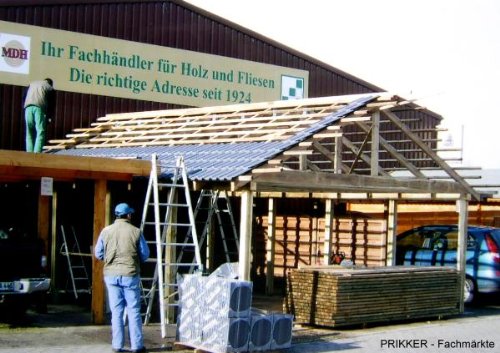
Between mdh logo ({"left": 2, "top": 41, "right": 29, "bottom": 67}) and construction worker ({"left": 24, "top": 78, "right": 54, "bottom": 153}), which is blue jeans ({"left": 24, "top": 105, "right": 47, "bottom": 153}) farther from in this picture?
mdh logo ({"left": 2, "top": 41, "right": 29, "bottom": 67})

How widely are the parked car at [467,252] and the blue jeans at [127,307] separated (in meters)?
8.63

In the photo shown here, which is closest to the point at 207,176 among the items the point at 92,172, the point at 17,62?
the point at 92,172

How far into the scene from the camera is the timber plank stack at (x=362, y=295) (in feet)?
44.3

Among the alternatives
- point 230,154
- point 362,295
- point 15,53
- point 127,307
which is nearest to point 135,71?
point 15,53

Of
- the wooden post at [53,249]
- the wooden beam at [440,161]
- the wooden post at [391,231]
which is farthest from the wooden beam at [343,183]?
the wooden post at [53,249]

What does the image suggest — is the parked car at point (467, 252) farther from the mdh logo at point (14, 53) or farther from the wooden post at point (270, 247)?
the mdh logo at point (14, 53)

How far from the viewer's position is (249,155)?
13.4 metres

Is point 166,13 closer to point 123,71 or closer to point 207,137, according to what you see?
point 123,71

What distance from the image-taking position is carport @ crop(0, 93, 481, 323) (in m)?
12.8

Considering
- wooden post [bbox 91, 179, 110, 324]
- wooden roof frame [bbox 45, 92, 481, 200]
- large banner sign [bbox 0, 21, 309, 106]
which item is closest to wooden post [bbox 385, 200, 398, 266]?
wooden roof frame [bbox 45, 92, 481, 200]

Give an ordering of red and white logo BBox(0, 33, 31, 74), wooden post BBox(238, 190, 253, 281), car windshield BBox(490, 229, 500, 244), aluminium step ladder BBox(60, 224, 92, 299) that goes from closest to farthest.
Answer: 1. wooden post BBox(238, 190, 253, 281)
2. aluminium step ladder BBox(60, 224, 92, 299)
3. car windshield BBox(490, 229, 500, 244)
4. red and white logo BBox(0, 33, 31, 74)

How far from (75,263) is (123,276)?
23.4ft

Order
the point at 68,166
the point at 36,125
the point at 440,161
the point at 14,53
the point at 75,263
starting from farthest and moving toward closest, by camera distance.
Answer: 1. the point at 14,53
2. the point at 75,263
3. the point at 36,125
4. the point at 440,161
5. the point at 68,166

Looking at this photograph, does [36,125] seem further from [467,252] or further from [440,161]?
[467,252]
